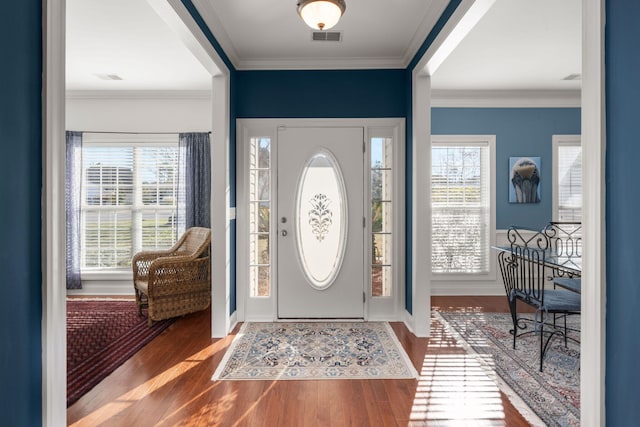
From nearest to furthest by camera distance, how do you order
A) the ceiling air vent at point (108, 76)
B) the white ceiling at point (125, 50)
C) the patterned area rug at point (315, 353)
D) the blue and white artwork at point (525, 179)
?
the patterned area rug at point (315, 353), the white ceiling at point (125, 50), the ceiling air vent at point (108, 76), the blue and white artwork at point (525, 179)

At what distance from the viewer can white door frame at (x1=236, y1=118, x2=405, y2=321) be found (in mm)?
3975

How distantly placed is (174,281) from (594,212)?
368 cm

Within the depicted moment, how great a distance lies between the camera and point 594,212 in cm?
128

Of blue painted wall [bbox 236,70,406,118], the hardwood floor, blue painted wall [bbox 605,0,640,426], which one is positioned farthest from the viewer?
blue painted wall [bbox 236,70,406,118]

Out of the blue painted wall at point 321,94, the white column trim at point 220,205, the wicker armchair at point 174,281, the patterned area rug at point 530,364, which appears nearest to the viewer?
the patterned area rug at point 530,364

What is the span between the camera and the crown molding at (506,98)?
4.97m

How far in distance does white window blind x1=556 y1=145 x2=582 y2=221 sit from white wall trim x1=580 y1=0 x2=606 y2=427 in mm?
4377

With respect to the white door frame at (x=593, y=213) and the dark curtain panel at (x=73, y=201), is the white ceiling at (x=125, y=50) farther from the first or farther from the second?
the white door frame at (x=593, y=213)

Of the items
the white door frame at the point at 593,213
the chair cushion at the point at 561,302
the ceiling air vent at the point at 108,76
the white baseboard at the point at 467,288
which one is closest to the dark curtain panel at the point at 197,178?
the ceiling air vent at the point at 108,76

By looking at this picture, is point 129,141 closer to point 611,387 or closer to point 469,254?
point 469,254

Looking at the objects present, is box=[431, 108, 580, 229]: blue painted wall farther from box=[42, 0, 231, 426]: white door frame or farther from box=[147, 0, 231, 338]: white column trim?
box=[42, 0, 231, 426]: white door frame

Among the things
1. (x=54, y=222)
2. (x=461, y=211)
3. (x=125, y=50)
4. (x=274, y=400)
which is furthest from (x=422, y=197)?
(x=125, y=50)

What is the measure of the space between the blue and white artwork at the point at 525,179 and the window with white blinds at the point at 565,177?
27 centimetres

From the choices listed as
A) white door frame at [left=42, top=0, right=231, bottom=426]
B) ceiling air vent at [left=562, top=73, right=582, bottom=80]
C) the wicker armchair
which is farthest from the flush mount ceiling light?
ceiling air vent at [left=562, top=73, right=582, bottom=80]
